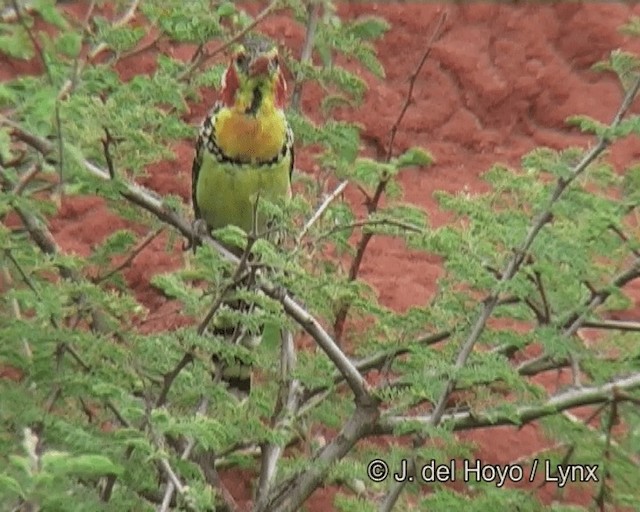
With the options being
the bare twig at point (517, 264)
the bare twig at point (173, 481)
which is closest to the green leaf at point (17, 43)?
the bare twig at point (173, 481)

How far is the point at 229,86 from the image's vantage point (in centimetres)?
270

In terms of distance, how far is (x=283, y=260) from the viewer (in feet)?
6.05

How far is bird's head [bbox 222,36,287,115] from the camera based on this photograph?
2631 millimetres

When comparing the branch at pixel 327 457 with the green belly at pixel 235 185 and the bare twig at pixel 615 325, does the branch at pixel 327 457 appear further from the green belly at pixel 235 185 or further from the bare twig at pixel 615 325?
the green belly at pixel 235 185

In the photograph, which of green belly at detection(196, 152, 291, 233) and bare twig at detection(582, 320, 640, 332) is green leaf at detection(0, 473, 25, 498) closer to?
bare twig at detection(582, 320, 640, 332)

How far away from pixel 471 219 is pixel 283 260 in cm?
34

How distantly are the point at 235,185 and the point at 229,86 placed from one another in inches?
8.1

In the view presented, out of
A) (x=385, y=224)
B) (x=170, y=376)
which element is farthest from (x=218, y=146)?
(x=170, y=376)

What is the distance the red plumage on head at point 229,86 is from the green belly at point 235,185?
12 cm

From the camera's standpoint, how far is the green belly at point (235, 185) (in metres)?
2.67

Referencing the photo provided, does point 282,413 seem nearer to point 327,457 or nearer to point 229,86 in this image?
point 327,457

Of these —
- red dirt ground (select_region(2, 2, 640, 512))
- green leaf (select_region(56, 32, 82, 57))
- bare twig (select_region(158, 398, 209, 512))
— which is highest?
red dirt ground (select_region(2, 2, 640, 512))

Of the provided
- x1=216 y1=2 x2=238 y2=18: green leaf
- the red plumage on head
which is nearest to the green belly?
the red plumage on head

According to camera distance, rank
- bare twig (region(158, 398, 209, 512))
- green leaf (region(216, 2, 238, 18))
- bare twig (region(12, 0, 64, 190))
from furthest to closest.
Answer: green leaf (region(216, 2, 238, 18))
bare twig (region(158, 398, 209, 512))
bare twig (region(12, 0, 64, 190))
